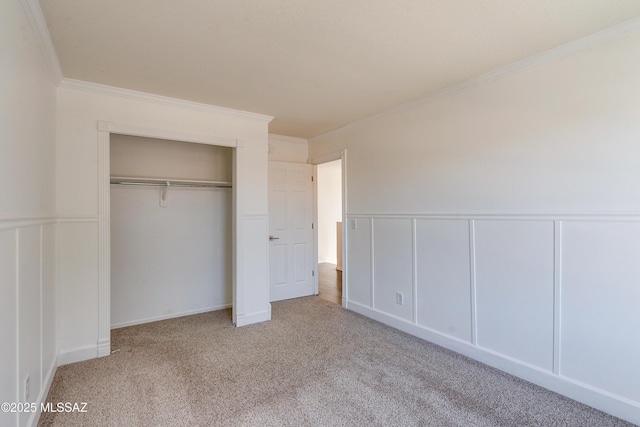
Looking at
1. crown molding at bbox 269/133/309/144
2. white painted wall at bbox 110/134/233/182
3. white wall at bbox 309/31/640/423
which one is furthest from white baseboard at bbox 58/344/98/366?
crown molding at bbox 269/133/309/144

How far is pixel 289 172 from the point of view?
4547 mm

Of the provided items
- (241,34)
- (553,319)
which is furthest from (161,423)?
(553,319)

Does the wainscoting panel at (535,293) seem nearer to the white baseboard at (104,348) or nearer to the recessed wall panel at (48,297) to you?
the white baseboard at (104,348)

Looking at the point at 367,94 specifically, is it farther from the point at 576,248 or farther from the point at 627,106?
the point at 576,248

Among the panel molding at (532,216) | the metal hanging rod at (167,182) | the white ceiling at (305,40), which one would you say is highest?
the white ceiling at (305,40)

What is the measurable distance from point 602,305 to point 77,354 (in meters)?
3.97

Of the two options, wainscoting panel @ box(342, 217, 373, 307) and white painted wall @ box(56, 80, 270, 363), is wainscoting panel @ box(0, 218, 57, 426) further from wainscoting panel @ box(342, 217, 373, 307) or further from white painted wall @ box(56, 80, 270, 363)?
wainscoting panel @ box(342, 217, 373, 307)

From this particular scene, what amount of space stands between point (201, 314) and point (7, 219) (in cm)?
276

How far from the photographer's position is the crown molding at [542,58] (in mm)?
1893

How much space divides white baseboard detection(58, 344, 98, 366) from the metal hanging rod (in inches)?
63.5

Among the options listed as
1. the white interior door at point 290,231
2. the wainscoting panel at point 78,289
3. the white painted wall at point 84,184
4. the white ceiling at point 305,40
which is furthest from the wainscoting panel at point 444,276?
the wainscoting panel at point 78,289

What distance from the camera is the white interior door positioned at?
14.6 ft

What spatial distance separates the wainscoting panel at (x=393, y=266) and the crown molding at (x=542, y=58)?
1.25 metres

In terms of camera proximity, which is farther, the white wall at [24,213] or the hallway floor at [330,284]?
the hallway floor at [330,284]
